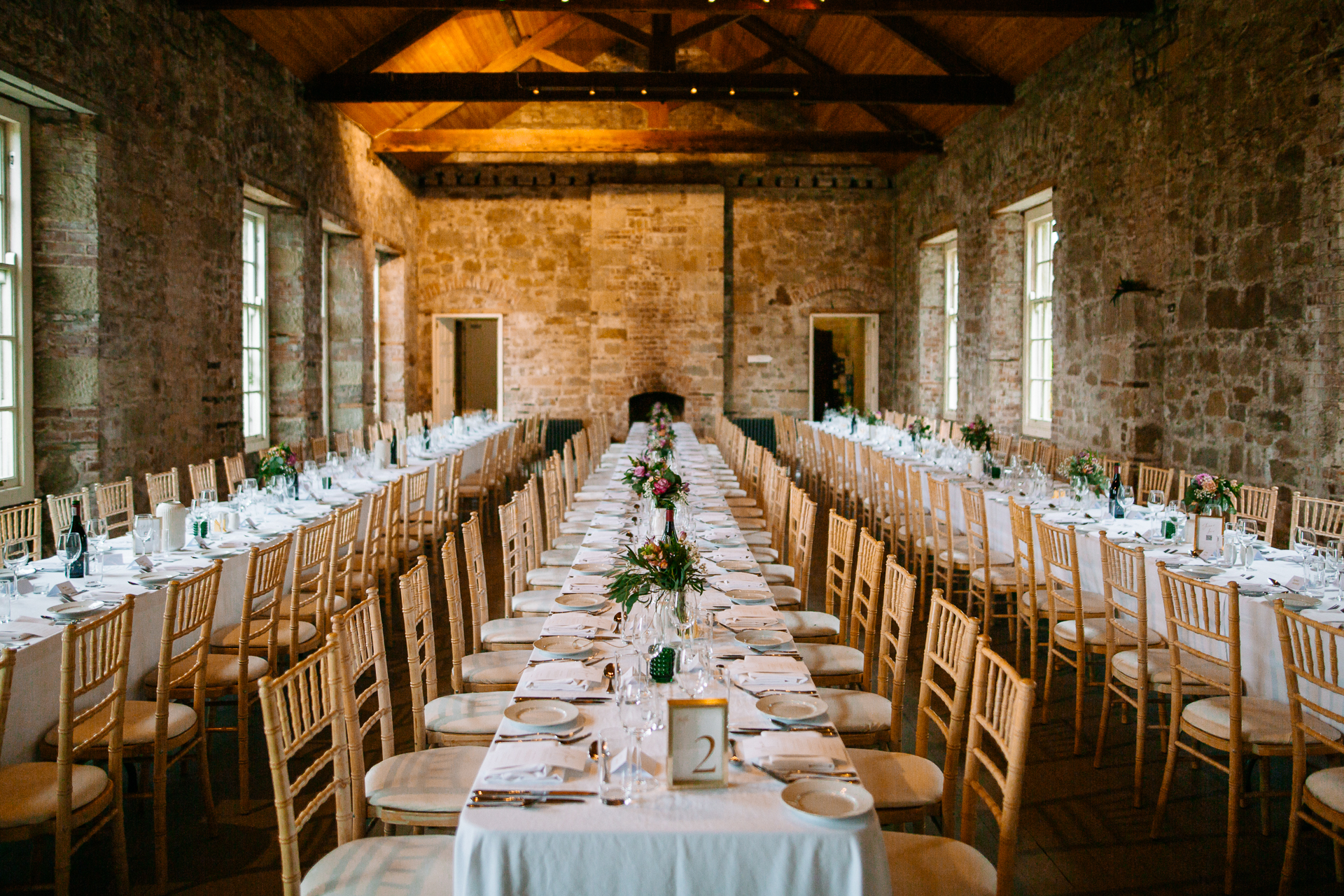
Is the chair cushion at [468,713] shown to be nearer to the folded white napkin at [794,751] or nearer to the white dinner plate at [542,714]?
the white dinner plate at [542,714]

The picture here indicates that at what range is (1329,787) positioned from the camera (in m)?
2.72

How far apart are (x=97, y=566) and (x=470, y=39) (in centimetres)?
962

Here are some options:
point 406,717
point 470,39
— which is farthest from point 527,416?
point 406,717

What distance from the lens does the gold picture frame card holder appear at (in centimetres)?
197

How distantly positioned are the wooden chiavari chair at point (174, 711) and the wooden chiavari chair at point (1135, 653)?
3310mm

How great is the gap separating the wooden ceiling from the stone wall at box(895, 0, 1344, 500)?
69 centimetres

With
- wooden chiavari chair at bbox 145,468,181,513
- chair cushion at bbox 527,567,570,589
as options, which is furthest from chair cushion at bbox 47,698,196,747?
wooden chiavari chair at bbox 145,468,181,513

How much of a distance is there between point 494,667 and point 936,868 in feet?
6.25

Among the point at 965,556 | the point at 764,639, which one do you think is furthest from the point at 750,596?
the point at 965,556

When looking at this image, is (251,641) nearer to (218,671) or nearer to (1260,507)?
(218,671)

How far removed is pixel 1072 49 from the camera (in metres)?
8.65

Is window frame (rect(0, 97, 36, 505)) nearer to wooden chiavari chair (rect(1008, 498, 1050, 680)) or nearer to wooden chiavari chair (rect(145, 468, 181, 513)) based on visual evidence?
wooden chiavari chair (rect(145, 468, 181, 513))

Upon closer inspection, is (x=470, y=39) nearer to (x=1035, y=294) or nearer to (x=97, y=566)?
(x=1035, y=294)

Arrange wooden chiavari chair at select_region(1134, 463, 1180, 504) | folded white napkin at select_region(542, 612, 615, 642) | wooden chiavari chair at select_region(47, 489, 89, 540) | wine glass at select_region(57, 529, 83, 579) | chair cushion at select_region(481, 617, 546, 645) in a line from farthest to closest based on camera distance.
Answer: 1. wooden chiavari chair at select_region(1134, 463, 1180, 504)
2. wooden chiavari chair at select_region(47, 489, 89, 540)
3. chair cushion at select_region(481, 617, 546, 645)
4. wine glass at select_region(57, 529, 83, 579)
5. folded white napkin at select_region(542, 612, 615, 642)
